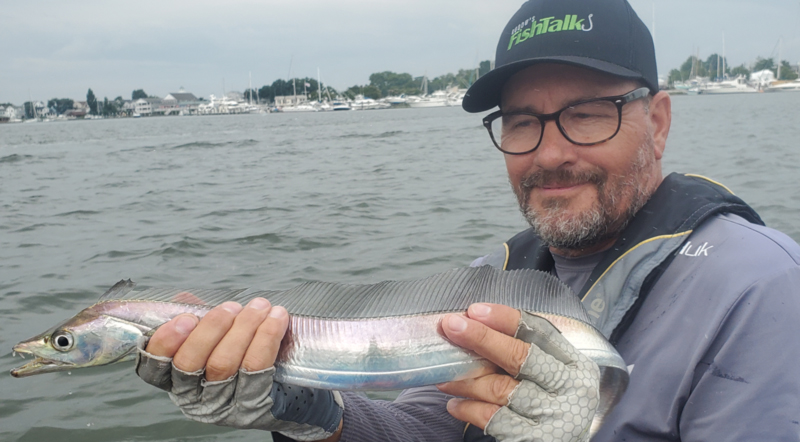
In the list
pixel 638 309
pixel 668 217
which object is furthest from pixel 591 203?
pixel 638 309

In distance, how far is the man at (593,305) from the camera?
5.49ft

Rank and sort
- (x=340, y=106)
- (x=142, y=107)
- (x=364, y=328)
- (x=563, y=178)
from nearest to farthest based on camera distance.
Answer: (x=364, y=328) → (x=563, y=178) → (x=340, y=106) → (x=142, y=107)

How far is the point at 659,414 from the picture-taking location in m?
1.81

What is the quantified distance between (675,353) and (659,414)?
0.20 m

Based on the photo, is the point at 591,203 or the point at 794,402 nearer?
the point at 794,402

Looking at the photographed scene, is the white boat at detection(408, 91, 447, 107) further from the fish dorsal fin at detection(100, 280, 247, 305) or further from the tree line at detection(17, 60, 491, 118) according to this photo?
the fish dorsal fin at detection(100, 280, 247, 305)

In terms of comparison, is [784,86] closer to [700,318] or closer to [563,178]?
[563,178]

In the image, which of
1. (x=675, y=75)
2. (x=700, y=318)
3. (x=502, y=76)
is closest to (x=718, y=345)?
(x=700, y=318)

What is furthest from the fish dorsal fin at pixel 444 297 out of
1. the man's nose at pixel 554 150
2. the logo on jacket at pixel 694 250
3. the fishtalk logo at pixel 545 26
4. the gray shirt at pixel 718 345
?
the fishtalk logo at pixel 545 26

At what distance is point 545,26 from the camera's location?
246 cm

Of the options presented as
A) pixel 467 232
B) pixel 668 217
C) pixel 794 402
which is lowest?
pixel 467 232

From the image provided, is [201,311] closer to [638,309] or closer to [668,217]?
[638,309]

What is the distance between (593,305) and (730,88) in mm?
122807

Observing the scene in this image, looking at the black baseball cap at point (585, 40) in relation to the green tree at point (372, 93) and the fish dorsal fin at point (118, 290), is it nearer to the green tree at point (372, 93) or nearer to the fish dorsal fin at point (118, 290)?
the fish dorsal fin at point (118, 290)
